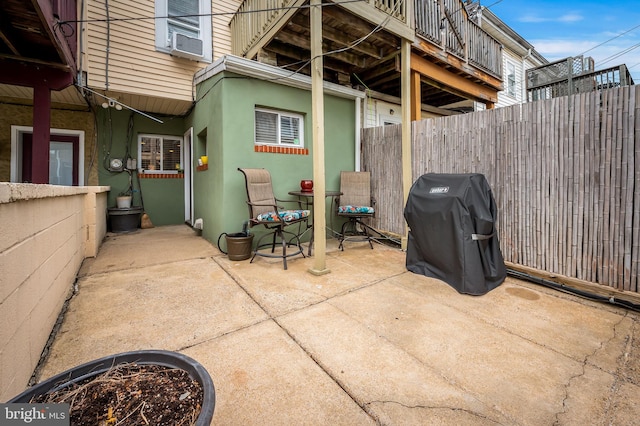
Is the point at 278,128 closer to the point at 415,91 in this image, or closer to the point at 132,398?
Answer: the point at 415,91

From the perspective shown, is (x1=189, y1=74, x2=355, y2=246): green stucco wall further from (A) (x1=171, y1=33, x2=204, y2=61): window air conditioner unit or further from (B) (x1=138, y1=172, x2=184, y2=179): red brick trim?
(B) (x1=138, y1=172, x2=184, y2=179): red brick trim

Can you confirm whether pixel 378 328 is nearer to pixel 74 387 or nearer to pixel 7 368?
pixel 74 387

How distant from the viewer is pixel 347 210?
4.31 metres

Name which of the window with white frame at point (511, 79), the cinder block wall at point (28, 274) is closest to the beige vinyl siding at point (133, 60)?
the cinder block wall at point (28, 274)

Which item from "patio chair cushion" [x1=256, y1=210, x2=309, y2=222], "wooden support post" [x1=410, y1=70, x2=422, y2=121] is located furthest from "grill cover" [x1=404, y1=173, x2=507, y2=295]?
"wooden support post" [x1=410, y1=70, x2=422, y2=121]

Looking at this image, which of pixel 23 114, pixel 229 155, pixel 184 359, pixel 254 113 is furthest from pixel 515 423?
pixel 23 114

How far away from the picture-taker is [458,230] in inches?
101

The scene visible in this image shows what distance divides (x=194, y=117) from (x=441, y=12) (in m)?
5.04

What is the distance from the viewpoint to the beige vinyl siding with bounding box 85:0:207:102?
4625 mm

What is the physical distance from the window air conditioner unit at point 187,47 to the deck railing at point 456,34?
158 inches

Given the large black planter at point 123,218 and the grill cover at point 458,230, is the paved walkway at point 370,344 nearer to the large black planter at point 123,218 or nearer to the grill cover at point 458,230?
the grill cover at point 458,230

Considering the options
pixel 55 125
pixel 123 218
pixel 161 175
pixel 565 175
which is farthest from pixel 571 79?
pixel 55 125

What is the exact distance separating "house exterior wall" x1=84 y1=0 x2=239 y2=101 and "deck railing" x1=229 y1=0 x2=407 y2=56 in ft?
1.40

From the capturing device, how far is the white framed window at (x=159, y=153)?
614 centimetres
